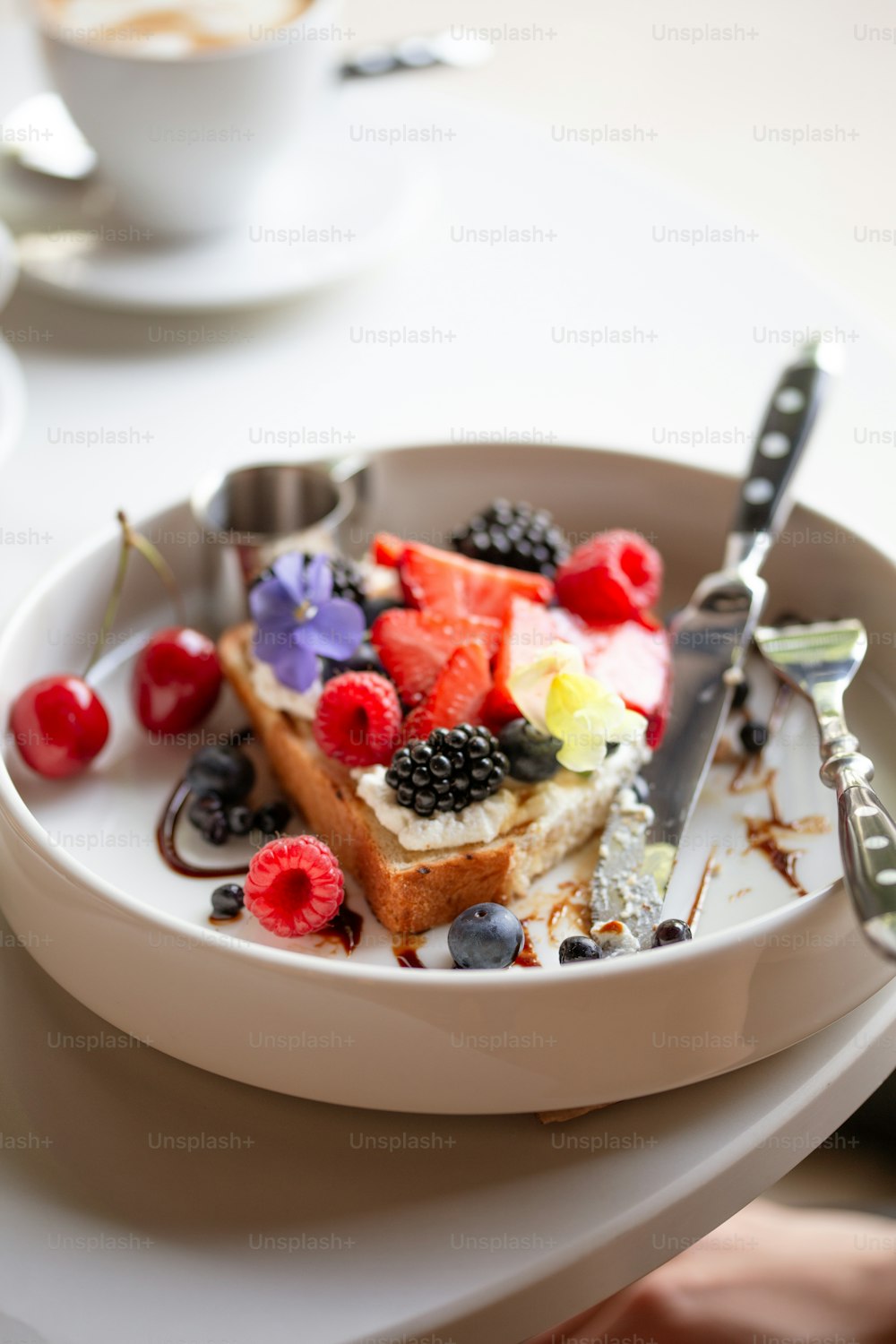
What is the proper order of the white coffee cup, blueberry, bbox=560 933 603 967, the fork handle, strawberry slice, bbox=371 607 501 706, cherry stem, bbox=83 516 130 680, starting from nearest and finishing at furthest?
the fork handle < blueberry, bbox=560 933 603 967 < strawberry slice, bbox=371 607 501 706 < cherry stem, bbox=83 516 130 680 < the white coffee cup

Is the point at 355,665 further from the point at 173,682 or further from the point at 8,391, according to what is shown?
the point at 8,391

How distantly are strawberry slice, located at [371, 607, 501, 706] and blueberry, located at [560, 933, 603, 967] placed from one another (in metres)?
0.31

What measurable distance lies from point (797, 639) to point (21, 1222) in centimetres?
87

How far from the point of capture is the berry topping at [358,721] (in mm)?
1147

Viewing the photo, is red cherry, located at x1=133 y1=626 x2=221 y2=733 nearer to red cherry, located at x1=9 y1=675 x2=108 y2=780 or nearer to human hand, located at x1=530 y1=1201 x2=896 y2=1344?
red cherry, located at x1=9 y1=675 x2=108 y2=780

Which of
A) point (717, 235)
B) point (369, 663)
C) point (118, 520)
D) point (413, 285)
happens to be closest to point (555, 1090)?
point (369, 663)

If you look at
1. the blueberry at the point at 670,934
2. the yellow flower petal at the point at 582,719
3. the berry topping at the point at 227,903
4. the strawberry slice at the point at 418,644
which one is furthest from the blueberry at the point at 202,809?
the blueberry at the point at 670,934

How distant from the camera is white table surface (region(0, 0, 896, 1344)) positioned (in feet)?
2.65

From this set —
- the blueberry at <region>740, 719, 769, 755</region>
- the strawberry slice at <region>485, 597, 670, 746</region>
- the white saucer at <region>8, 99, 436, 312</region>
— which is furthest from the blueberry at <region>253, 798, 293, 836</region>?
the white saucer at <region>8, 99, 436, 312</region>

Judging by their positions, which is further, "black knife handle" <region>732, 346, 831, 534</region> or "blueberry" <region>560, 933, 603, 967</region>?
"black knife handle" <region>732, 346, 831, 534</region>

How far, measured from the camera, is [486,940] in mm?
992

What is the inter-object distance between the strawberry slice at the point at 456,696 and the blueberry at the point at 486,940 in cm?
21

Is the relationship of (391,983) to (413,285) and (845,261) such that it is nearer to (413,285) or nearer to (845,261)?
(413,285)

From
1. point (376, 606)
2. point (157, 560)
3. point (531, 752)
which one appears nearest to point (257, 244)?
point (157, 560)
